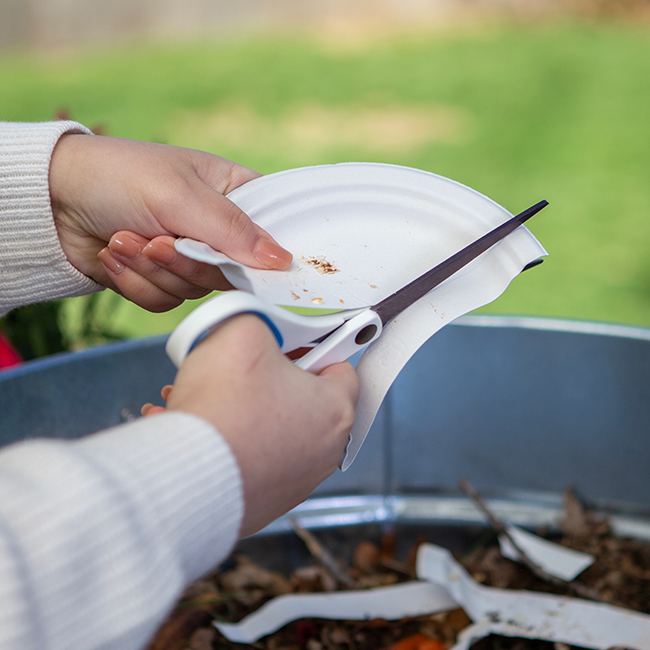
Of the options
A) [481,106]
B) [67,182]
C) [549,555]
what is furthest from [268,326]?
[481,106]

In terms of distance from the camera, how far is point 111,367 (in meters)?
1.23

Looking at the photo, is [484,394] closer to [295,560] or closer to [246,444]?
[295,560]

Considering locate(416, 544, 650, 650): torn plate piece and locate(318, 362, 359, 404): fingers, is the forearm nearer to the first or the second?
locate(318, 362, 359, 404): fingers

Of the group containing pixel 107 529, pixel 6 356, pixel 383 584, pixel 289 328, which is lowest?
pixel 383 584

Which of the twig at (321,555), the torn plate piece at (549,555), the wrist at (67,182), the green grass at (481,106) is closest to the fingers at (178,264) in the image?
the wrist at (67,182)

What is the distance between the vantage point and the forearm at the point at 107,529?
2.26 feet

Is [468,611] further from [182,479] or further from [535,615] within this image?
[182,479]

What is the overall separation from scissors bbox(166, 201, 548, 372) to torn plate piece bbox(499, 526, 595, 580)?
0.45 meters

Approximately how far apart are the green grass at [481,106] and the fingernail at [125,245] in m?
1.82

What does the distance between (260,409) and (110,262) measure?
1.30 ft

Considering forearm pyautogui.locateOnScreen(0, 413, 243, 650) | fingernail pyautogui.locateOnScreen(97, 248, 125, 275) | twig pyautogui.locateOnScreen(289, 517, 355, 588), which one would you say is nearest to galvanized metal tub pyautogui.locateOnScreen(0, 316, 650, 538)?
twig pyautogui.locateOnScreen(289, 517, 355, 588)

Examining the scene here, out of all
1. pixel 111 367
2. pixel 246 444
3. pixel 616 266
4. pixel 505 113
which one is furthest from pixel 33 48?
pixel 246 444

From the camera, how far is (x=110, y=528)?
707 millimetres

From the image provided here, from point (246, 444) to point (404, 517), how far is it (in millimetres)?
620
